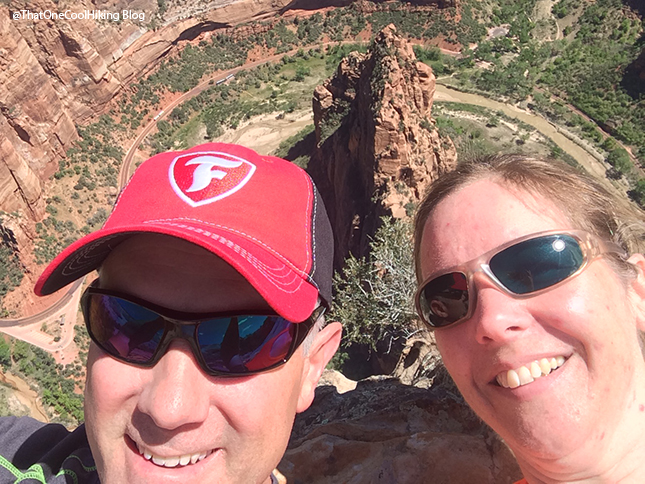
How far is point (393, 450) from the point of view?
182 inches

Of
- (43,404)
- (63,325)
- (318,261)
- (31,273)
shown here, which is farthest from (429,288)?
(31,273)

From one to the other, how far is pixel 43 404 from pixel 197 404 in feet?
68.0

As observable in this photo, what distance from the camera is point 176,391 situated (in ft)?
7.18

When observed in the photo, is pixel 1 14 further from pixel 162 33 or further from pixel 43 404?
pixel 43 404

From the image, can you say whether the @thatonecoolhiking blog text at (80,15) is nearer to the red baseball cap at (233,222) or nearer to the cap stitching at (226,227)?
the red baseball cap at (233,222)

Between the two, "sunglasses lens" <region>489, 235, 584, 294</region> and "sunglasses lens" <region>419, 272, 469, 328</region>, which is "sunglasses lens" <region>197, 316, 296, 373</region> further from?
"sunglasses lens" <region>489, 235, 584, 294</region>

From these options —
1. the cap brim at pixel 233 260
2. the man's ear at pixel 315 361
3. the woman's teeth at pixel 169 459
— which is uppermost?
the cap brim at pixel 233 260

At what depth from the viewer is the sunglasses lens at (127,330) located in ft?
7.45

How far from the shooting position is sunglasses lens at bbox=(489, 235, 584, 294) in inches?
107

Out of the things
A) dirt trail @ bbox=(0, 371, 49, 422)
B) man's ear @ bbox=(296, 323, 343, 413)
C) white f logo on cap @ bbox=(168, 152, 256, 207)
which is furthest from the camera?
dirt trail @ bbox=(0, 371, 49, 422)

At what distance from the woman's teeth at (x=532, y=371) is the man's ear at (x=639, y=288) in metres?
0.73

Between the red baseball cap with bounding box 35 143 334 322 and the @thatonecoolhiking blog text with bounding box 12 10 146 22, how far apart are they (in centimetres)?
3861

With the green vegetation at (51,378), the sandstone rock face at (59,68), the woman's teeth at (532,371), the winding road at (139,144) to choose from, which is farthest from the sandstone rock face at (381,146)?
the sandstone rock face at (59,68)

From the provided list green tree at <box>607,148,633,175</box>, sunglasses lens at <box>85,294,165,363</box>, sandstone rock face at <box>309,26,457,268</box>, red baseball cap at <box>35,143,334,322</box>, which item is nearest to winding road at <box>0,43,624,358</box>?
green tree at <box>607,148,633,175</box>
